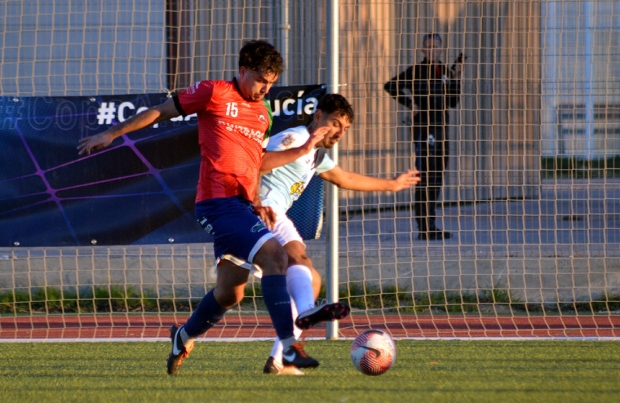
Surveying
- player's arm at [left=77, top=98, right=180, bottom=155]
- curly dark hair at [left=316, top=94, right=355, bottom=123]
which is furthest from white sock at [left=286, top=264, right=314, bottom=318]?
player's arm at [left=77, top=98, right=180, bottom=155]

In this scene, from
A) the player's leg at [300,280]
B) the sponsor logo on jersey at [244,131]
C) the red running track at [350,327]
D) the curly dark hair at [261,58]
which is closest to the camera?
the player's leg at [300,280]

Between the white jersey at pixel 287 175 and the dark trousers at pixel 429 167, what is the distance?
251 cm

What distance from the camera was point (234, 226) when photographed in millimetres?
5055

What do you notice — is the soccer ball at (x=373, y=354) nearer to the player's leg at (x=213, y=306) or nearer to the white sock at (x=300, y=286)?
the white sock at (x=300, y=286)

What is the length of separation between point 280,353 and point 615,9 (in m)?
5.36

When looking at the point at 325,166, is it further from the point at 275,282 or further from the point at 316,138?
the point at 275,282

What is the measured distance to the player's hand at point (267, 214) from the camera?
5.39 metres

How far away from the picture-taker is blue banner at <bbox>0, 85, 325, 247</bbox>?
7566mm

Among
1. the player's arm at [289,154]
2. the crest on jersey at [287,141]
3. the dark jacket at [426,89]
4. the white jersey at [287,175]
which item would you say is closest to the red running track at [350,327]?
the dark jacket at [426,89]

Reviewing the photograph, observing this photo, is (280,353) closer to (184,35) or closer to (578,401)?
(578,401)

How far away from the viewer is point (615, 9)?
8.80 m

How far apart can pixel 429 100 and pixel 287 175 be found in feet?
8.90

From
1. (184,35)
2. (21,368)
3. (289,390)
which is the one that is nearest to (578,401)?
(289,390)

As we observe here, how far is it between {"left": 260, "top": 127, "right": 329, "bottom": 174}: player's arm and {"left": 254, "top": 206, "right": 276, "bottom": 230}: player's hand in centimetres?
22
